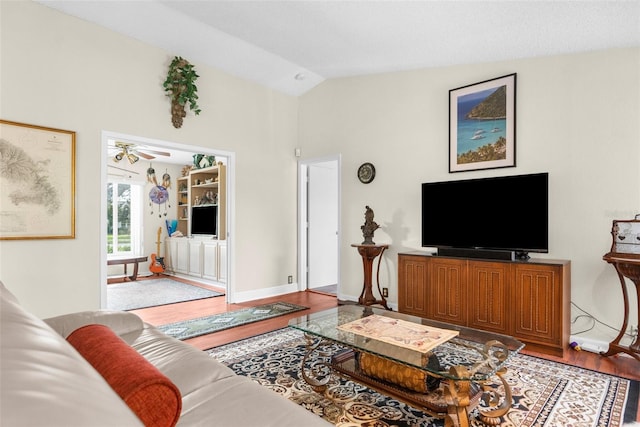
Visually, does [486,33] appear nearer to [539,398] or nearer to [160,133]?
[539,398]

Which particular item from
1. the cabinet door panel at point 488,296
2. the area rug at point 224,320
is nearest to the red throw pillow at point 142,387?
the area rug at point 224,320

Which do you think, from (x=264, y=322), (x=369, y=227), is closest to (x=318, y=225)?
(x=369, y=227)

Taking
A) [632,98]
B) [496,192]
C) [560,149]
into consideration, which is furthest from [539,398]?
[632,98]

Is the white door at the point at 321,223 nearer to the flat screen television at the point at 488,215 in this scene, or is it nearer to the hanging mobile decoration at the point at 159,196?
the flat screen television at the point at 488,215

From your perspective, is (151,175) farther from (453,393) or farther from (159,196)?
(453,393)

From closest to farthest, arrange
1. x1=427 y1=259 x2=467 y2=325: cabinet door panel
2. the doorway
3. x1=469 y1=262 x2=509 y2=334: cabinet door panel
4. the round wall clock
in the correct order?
1. x1=469 y1=262 x2=509 y2=334: cabinet door panel
2. x1=427 y1=259 x2=467 y2=325: cabinet door panel
3. the round wall clock
4. the doorway

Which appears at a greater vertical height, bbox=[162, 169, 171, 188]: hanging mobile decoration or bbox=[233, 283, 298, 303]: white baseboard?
bbox=[162, 169, 171, 188]: hanging mobile decoration

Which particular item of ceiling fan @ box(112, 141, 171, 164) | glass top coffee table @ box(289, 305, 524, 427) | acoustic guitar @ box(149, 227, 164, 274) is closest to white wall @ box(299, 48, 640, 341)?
glass top coffee table @ box(289, 305, 524, 427)

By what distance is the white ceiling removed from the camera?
111 inches

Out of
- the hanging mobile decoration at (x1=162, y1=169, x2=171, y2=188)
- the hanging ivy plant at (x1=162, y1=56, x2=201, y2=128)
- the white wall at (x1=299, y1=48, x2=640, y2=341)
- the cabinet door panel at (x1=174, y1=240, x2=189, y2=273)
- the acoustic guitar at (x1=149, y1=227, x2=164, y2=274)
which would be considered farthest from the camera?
the hanging mobile decoration at (x1=162, y1=169, x2=171, y2=188)

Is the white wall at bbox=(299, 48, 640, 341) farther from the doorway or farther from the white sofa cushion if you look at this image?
the white sofa cushion

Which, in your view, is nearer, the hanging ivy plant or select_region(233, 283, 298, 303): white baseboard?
the hanging ivy plant

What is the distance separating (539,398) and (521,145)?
243 centimetres

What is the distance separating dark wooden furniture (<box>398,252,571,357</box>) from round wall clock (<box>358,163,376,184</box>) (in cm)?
126
